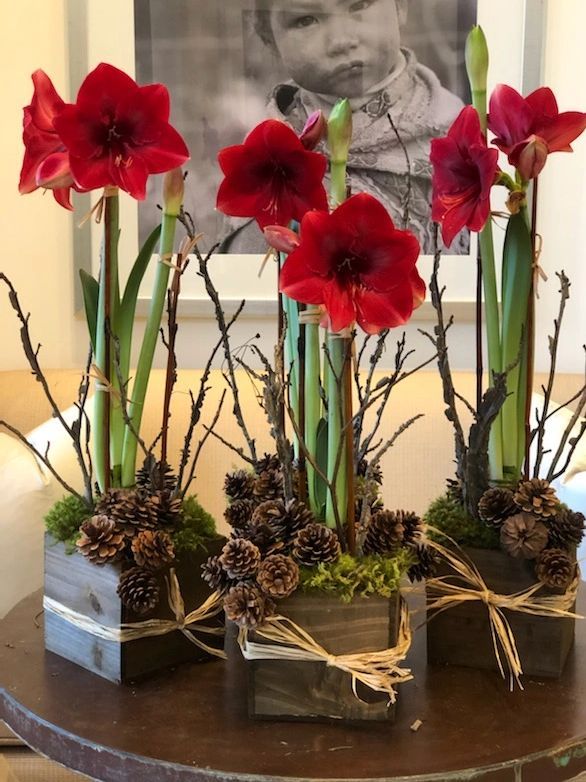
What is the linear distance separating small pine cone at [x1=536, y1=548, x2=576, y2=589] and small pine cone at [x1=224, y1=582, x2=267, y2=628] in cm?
26

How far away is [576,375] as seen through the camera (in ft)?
6.19

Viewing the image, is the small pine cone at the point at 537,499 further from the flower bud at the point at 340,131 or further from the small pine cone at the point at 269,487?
the flower bud at the point at 340,131

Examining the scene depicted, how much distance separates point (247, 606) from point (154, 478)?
20 cm

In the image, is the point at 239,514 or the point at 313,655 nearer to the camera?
the point at 313,655

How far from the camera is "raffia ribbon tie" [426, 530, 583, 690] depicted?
30.3 inches

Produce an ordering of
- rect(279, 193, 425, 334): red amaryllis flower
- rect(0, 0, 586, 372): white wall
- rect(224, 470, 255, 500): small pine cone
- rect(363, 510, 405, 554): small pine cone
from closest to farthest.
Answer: rect(279, 193, 425, 334): red amaryllis flower < rect(363, 510, 405, 554): small pine cone < rect(224, 470, 255, 500): small pine cone < rect(0, 0, 586, 372): white wall

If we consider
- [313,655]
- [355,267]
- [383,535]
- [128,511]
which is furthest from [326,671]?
[355,267]

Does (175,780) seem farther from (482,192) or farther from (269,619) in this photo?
(482,192)

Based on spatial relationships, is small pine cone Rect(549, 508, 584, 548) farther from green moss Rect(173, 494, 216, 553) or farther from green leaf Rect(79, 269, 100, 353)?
green leaf Rect(79, 269, 100, 353)

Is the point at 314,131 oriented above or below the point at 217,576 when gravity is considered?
above

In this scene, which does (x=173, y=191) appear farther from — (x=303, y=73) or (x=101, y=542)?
(x=303, y=73)

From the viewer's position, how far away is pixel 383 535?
A: 0.73m

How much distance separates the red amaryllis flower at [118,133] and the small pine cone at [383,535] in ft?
1.14

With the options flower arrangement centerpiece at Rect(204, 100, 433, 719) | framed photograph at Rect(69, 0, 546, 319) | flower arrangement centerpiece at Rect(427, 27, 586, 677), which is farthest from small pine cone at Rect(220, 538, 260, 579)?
framed photograph at Rect(69, 0, 546, 319)
